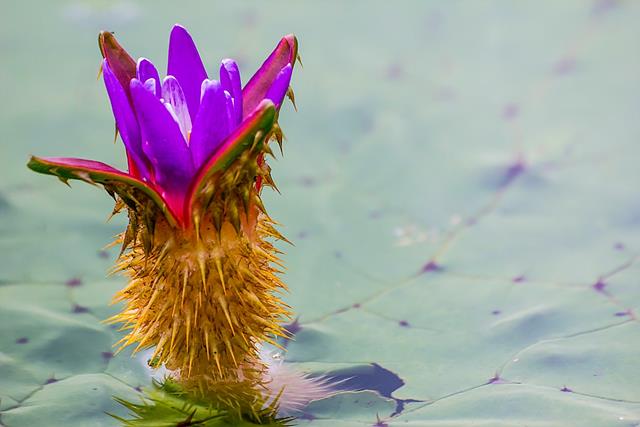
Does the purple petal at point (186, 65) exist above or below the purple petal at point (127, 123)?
above

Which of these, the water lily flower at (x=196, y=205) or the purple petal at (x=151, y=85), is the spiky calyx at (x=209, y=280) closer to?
the water lily flower at (x=196, y=205)

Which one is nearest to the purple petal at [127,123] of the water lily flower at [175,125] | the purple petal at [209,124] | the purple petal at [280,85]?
the water lily flower at [175,125]

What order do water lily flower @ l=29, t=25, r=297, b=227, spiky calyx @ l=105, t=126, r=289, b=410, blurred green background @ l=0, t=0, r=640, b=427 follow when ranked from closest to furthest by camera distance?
water lily flower @ l=29, t=25, r=297, b=227 < spiky calyx @ l=105, t=126, r=289, b=410 < blurred green background @ l=0, t=0, r=640, b=427

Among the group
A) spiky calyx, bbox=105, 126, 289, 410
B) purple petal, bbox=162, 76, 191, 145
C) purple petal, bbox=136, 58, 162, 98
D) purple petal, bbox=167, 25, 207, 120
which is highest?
purple petal, bbox=167, 25, 207, 120

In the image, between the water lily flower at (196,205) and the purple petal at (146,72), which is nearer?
the water lily flower at (196,205)

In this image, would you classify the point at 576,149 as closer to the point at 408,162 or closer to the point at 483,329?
the point at 408,162

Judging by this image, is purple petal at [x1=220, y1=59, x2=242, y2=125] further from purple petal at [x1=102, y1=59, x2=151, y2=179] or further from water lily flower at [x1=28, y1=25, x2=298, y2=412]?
purple petal at [x1=102, y1=59, x2=151, y2=179]

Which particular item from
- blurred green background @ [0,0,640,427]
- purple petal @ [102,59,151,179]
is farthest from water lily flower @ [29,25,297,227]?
blurred green background @ [0,0,640,427]

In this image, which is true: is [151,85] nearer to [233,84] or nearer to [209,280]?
[233,84]
